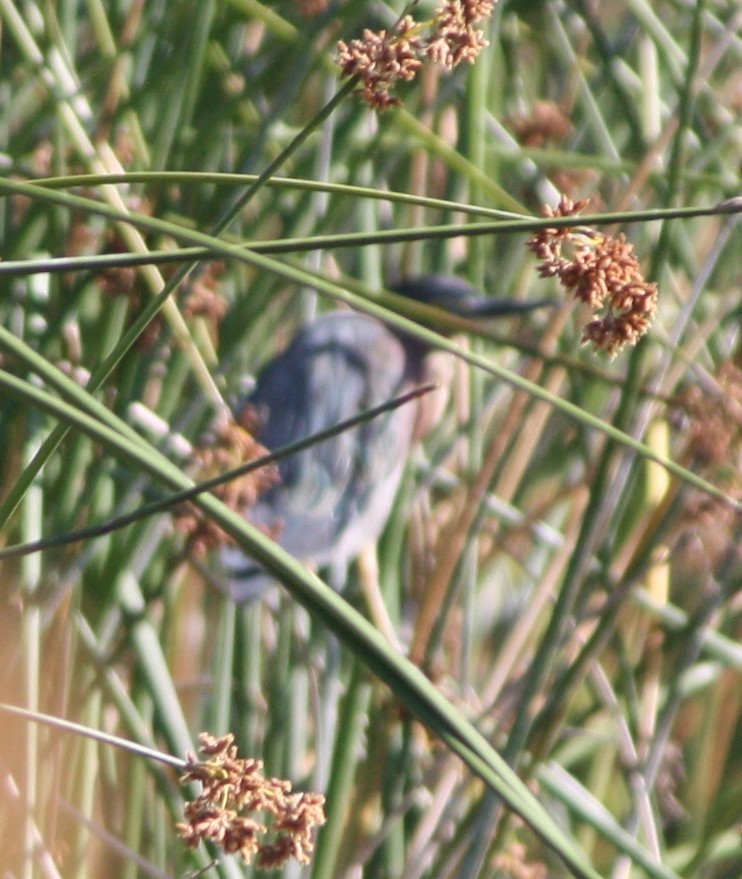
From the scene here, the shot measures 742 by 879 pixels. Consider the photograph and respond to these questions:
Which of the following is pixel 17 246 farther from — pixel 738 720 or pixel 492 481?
pixel 738 720

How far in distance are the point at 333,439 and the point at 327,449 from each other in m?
0.03

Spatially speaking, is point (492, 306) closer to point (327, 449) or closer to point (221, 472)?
point (327, 449)

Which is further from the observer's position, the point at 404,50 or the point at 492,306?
the point at 492,306

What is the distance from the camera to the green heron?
1958mm

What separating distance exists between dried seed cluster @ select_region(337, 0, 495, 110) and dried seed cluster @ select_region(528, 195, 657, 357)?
0.26ft

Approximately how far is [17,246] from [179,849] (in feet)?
1.68

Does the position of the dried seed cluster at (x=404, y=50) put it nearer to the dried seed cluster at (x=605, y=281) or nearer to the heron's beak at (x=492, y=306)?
the dried seed cluster at (x=605, y=281)

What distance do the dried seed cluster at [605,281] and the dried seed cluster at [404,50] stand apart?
0.26ft

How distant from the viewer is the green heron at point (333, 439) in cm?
196

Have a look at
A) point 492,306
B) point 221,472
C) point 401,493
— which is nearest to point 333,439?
point 492,306

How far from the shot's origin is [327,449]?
206cm

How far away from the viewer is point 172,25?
126 centimetres

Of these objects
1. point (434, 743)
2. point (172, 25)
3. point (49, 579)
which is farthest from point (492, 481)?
point (172, 25)

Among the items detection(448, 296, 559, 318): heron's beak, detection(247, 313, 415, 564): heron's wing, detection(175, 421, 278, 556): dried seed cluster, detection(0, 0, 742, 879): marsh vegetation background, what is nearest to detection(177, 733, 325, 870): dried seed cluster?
detection(0, 0, 742, 879): marsh vegetation background
